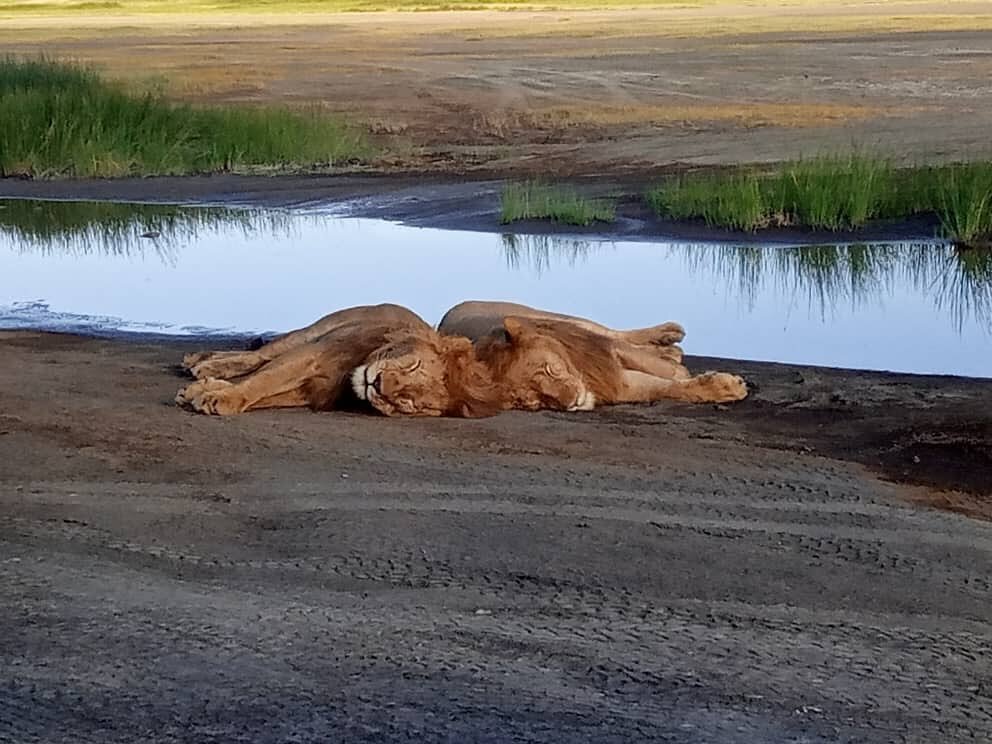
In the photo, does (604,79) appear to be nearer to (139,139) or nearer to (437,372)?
(139,139)

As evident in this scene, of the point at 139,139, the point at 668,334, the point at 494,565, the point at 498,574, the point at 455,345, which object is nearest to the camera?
the point at 498,574

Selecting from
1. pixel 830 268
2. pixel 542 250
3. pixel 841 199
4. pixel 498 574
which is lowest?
pixel 498 574

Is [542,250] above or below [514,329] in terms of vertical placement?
below


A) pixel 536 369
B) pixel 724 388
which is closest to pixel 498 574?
pixel 536 369

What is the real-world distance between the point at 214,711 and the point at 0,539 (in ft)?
6.96

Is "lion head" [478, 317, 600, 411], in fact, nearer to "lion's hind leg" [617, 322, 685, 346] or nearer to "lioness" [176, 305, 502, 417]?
"lioness" [176, 305, 502, 417]

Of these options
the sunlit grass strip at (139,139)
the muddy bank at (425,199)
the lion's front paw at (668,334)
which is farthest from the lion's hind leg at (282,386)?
the sunlit grass strip at (139,139)

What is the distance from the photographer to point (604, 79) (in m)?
34.7

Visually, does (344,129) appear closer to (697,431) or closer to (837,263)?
(837,263)

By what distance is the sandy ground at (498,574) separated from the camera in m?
5.21

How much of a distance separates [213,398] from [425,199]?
1226cm

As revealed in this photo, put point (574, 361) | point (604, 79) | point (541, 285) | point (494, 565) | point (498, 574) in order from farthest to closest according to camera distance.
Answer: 1. point (604, 79)
2. point (541, 285)
3. point (574, 361)
4. point (494, 565)
5. point (498, 574)

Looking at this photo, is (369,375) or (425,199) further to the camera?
(425,199)

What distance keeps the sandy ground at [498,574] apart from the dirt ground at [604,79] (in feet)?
47.7
